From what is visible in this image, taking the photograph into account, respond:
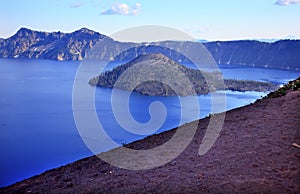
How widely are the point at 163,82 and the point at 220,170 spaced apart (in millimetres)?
114813

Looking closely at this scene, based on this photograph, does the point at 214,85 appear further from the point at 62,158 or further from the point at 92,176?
the point at 92,176

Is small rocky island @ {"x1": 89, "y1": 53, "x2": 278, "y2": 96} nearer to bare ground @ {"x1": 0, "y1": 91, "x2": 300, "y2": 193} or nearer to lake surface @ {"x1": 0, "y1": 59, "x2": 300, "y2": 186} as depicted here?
lake surface @ {"x1": 0, "y1": 59, "x2": 300, "y2": 186}

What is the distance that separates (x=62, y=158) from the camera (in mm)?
39000

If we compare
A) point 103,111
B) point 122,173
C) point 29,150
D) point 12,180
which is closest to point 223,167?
point 122,173

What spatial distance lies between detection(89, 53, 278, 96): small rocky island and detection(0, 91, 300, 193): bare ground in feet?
309

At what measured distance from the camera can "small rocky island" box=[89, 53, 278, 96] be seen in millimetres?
111500

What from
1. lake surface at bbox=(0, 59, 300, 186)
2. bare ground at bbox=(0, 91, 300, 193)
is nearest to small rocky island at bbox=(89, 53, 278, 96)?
lake surface at bbox=(0, 59, 300, 186)

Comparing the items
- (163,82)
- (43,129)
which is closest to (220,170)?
(43,129)

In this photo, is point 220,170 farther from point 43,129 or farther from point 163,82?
point 163,82

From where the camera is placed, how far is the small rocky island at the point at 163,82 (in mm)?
111500

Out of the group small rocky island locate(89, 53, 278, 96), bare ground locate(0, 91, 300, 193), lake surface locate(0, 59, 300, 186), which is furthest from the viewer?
small rocky island locate(89, 53, 278, 96)

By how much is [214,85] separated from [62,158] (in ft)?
307

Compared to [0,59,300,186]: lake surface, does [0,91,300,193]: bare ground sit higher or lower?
higher

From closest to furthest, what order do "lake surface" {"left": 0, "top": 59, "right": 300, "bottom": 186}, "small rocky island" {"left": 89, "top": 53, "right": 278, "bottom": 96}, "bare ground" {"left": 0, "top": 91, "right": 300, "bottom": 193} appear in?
"bare ground" {"left": 0, "top": 91, "right": 300, "bottom": 193} < "lake surface" {"left": 0, "top": 59, "right": 300, "bottom": 186} < "small rocky island" {"left": 89, "top": 53, "right": 278, "bottom": 96}
